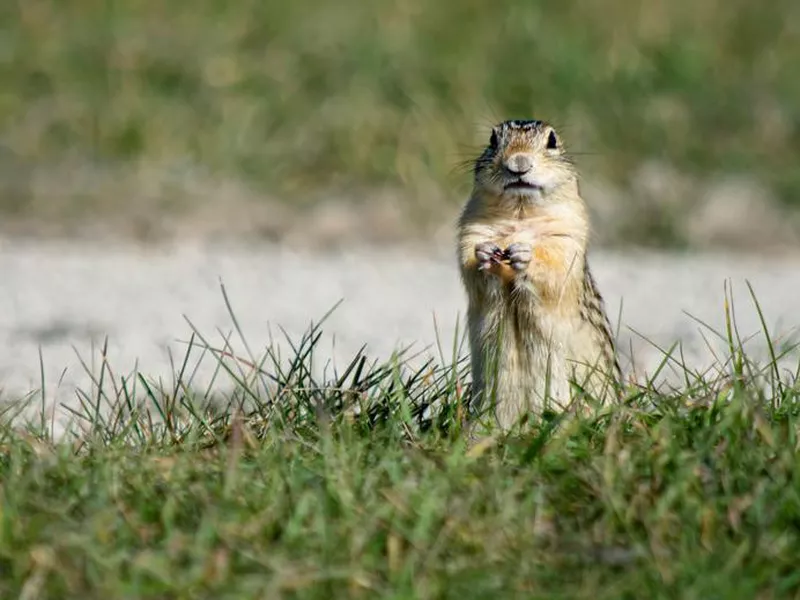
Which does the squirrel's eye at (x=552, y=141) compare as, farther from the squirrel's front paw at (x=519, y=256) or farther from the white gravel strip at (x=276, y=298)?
the white gravel strip at (x=276, y=298)

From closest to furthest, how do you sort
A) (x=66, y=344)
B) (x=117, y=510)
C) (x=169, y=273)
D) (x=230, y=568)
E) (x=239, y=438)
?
(x=230, y=568)
(x=117, y=510)
(x=239, y=438)
(x=66, y=344)
(x=169, y=273)

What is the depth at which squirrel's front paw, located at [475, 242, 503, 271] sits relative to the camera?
16.2ft

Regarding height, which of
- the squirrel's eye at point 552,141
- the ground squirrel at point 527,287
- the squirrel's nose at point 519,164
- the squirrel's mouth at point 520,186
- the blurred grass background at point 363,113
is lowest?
the ground squirrel at point 527,287

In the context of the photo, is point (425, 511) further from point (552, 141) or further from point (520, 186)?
point (552, 141)

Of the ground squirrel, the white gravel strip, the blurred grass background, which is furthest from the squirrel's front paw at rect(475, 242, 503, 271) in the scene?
the blurred grass background

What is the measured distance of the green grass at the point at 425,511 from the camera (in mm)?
3369

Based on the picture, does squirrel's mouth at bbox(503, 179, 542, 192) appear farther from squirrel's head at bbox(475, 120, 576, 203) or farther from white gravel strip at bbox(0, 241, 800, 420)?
white gravel strip at bbox(0, 241, 800, 420)

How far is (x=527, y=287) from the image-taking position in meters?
5.03

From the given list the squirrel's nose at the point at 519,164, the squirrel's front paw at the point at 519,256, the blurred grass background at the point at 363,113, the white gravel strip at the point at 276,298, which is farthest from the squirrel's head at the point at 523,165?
the blurred grass background at the point at 363,113

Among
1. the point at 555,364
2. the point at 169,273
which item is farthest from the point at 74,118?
the point at 555,364

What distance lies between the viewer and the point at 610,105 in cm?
1100

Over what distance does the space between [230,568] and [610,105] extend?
26.2 feet

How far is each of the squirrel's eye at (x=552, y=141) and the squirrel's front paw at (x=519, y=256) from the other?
1.71ft

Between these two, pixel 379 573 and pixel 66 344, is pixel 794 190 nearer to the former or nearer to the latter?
pixel 66 344
